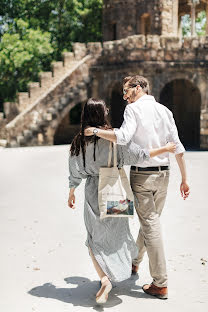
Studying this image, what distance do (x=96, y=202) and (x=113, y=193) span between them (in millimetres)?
175

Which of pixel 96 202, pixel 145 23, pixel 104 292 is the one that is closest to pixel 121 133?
pixel 96 202

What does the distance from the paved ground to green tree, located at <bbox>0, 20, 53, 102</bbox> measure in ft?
48.4

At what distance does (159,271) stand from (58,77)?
1897cm

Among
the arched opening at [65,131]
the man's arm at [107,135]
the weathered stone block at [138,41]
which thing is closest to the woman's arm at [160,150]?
the man's arm at [107,135]

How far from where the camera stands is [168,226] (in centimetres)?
646

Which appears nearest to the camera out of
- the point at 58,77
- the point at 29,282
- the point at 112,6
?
the point at 29,282

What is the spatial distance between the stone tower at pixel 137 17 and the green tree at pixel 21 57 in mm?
3593

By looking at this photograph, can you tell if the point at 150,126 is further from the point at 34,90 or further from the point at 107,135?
the point at 34,90

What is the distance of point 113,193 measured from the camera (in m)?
3.77

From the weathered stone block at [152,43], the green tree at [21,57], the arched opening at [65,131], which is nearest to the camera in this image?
the weathered stone block at [152,43]

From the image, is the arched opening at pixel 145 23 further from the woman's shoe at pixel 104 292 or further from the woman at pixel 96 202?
the woman's shoe at pixel 104 292

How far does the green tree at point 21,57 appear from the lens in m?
23.0

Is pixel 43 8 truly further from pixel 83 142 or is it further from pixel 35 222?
pixel 83 142

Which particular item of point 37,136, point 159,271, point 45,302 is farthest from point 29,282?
point 37,136
